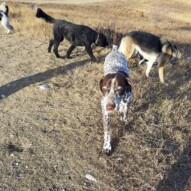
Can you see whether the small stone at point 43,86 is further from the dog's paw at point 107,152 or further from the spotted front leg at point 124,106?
the dog's paw at point 107,152

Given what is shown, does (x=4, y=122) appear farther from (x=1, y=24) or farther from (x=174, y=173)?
(x=1, y=24)

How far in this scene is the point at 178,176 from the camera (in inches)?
229

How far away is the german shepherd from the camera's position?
876 centimetres

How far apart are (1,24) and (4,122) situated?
19.7ft

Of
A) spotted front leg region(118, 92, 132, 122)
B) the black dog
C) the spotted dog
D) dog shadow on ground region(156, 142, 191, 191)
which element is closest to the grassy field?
dog shadow on ground region(156, 142, 191, 191)

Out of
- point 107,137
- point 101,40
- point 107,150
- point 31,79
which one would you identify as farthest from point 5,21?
point 107,150

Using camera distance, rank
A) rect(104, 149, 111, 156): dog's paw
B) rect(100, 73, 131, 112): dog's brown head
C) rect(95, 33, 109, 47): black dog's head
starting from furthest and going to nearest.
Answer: rect(95, 33, 109, 47): black dog's head < rect(104, 149, 111, 156): dog's paw < rect(100, 73, 131, 112): dog's brown head

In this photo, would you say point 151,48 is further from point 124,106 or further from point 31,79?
point 124,106

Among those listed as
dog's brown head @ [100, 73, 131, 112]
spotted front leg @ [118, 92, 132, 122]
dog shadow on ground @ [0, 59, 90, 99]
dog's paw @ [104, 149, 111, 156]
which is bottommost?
dog's paw @ [104, 149, 111, 156]

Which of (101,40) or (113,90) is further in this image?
(101,40)

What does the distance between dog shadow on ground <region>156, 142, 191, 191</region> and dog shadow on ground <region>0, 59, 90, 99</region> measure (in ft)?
10.7

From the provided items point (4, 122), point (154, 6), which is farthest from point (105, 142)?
point (154, 6)

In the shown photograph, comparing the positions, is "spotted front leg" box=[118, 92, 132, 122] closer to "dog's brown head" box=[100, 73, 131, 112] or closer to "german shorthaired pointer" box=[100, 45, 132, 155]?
"german shorthaired pointer" box=[100, 45, 132, 155]

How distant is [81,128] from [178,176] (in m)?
1.67
